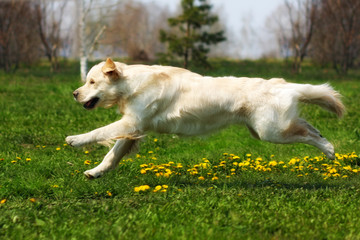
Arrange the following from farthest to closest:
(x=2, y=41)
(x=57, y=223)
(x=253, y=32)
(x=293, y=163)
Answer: (x=253, y=32), (x=2, y=41), (x=293, y=163), (x=57, y=223)

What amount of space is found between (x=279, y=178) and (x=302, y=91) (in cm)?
117

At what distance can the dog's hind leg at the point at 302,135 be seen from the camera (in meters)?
5.14

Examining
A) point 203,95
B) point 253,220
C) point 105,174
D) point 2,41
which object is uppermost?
point 203,95

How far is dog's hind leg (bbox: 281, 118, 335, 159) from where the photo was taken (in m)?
5.14

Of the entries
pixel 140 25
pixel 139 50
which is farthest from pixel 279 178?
pixel 140 25

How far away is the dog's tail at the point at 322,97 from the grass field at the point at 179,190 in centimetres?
88

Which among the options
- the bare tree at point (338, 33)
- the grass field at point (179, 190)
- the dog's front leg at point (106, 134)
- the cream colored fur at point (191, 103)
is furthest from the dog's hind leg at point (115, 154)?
the bare tree at point (338, 33)

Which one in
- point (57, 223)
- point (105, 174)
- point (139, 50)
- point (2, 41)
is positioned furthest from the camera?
point (139, 50)

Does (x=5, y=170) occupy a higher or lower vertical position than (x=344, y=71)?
higher

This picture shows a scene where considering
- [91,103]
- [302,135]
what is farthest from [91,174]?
[302,135]

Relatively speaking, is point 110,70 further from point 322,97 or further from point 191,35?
point 191,35

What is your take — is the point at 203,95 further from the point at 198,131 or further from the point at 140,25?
the point at 140,25

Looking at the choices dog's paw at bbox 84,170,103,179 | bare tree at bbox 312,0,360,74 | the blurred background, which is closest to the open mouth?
dog's paw at bbox 84,170,103,179

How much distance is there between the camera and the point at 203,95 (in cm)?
519
